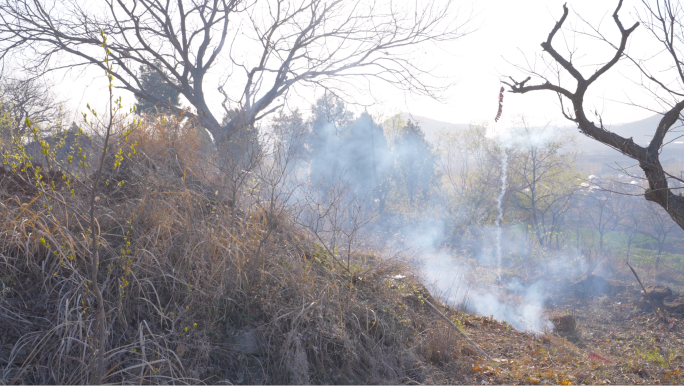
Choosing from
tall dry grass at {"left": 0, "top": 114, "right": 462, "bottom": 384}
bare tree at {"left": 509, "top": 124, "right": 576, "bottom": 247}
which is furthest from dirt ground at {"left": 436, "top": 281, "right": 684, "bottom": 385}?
bare tree at {"left": 509, "top": 124, "right": 576, "bottom": 247}

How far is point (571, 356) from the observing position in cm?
648

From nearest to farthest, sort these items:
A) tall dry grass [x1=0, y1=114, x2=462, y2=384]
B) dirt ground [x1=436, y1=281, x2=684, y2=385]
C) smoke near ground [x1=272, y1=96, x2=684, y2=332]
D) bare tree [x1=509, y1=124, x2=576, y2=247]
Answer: tall dry grass [x1=0, y1=114, x2=462, y2=384]
dirt ground [x1=436, y1=281, x2=684, y2=385]
smoke near ground [x1=272, y1=96, x2=684, y2=332]
bare tree [x1=509, y1=124, x2=576, y2=247]

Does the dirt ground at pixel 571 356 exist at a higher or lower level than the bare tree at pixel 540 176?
lower

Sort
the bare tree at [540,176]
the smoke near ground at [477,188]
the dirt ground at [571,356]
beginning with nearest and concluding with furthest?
the dirt ground at [571,356]
the smoke near ground at [477,188]
the bare tree at [540,176]

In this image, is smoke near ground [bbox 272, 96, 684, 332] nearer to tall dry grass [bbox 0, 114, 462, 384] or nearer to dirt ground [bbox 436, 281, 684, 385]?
dirt ground [bbox 436, 281, 684, 385]

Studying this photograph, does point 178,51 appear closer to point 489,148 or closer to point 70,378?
point 70,378

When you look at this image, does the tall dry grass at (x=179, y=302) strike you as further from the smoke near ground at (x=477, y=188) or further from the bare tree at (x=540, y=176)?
the bare tree at (x=540, y=176)

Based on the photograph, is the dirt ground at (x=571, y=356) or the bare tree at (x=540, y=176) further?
the bare tree at (x=540, y=176)

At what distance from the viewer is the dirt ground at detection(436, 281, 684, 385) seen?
465 centimetres

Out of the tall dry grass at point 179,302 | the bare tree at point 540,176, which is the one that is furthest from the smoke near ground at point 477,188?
the tall dry grass at point 179,302

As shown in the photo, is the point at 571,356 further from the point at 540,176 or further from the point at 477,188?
the point at 477,188

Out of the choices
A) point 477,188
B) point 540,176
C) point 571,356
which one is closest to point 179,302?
point 571,356

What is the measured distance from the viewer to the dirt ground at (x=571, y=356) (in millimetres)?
4648

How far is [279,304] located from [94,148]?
408 centimetres
